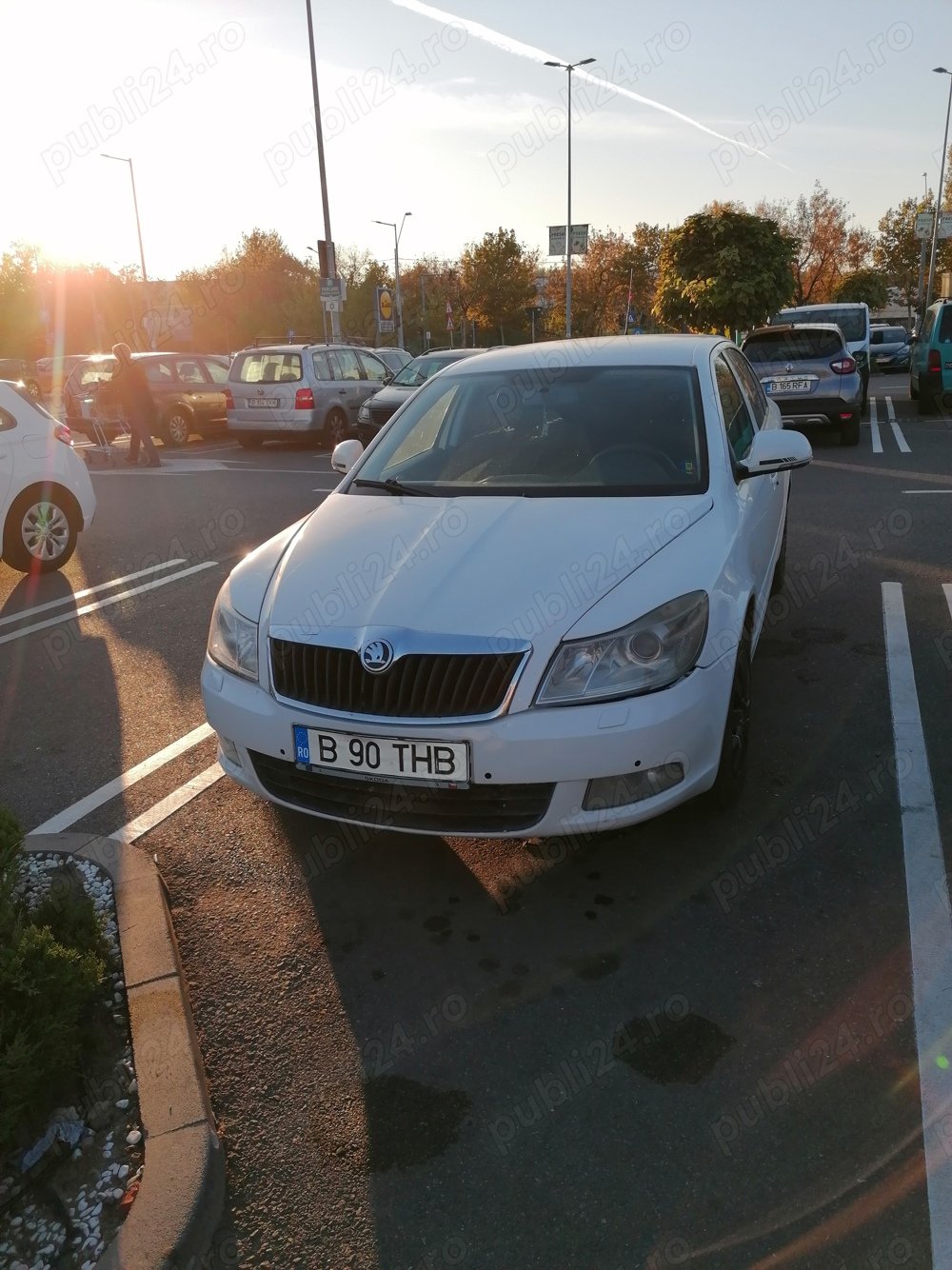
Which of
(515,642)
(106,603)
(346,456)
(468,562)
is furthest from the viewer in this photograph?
(106,603)

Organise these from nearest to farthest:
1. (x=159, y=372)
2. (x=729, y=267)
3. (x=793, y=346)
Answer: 1. (x=793, y=346)
2. (x=159, y=372)
3. (x=729, y=267)

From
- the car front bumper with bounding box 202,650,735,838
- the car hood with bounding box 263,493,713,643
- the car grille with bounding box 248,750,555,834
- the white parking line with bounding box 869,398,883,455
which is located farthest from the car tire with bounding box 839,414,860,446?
the car grille with bounding box 248,750,555,834

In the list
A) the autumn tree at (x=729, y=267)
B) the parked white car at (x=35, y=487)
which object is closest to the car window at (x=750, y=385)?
the parked white car at (x=35, y=487)

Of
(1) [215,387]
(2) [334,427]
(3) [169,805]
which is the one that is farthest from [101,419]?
(3) [169,805]

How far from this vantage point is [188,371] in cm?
1864

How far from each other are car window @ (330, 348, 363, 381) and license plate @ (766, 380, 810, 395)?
757 centimetres

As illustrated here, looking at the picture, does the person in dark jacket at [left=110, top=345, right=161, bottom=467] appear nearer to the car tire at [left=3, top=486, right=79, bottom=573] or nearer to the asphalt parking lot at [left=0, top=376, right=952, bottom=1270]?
the car tire at [left=3, top=486, right=79, bottom=573]

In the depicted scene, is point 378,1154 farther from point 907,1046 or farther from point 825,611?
point 825,611

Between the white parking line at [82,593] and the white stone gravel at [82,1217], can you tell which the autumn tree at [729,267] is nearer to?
the white parking line at [82,593]

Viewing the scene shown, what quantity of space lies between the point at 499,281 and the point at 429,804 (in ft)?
209

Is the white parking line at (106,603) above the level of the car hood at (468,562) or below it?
below

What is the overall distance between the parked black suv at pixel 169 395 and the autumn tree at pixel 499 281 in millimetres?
45948

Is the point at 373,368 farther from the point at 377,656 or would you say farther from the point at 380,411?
the point at 377,656

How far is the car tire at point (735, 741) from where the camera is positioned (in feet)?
11.1
